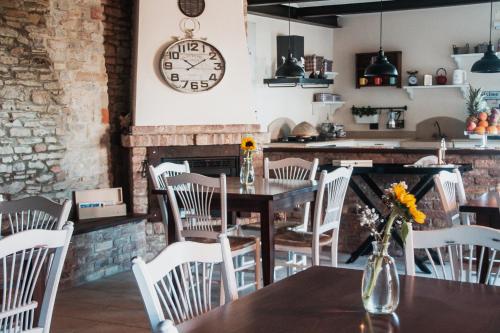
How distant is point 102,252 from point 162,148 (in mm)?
1099

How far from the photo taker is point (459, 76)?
9.22 metres

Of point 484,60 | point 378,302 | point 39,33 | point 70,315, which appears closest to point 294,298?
point 378,302

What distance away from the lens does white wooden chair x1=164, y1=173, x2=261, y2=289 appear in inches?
166

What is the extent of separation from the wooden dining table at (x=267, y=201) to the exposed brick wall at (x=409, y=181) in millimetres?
1545

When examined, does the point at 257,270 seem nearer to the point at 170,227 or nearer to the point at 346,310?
the point at 170,227

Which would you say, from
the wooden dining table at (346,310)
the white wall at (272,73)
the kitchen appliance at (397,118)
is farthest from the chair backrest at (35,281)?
the kitchen appliance at (397,118)

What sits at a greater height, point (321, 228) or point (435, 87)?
point (435, 87)

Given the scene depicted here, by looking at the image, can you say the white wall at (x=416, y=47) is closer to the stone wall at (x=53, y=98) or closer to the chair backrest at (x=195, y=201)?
the stone wall at (x=53, y=98)

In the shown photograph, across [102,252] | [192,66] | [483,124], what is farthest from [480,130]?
[102,252]

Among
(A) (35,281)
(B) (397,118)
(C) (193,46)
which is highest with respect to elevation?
(C) (193,46)

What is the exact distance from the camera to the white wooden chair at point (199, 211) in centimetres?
421

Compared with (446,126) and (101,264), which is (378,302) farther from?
(446,126)

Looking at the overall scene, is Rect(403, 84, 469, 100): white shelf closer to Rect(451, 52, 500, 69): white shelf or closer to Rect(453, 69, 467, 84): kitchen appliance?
Rect(453, 69, 467, 84): kitchen appliance

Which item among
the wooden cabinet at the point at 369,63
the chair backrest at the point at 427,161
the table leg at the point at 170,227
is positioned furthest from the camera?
the wooden cabinet at the point at 369,63
